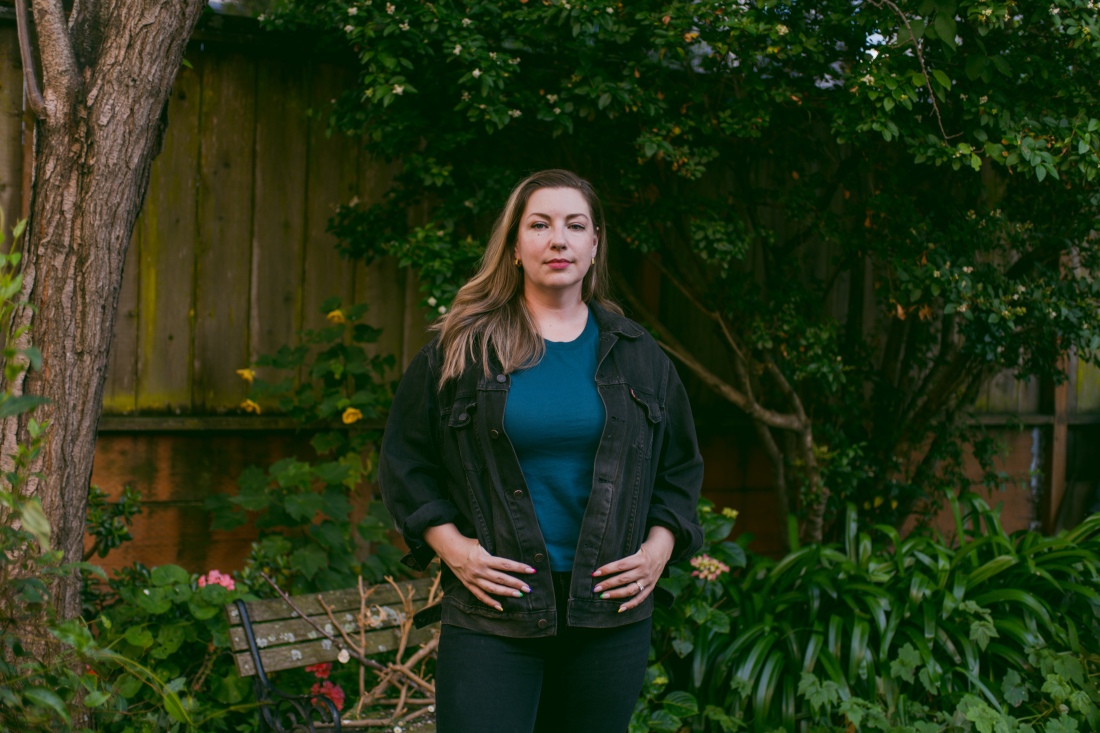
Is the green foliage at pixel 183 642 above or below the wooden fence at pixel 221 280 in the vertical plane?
below

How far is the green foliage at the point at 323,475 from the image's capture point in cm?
358

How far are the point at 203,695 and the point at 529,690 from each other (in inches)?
63.4

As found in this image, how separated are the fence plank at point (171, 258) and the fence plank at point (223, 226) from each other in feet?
0.12

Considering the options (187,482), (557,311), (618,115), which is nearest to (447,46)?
(618,115)

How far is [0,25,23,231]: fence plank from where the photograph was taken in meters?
3.60

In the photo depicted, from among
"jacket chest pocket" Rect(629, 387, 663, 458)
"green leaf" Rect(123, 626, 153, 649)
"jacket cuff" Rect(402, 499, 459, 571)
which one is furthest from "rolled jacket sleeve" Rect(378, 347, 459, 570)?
"green leaf" Rect(123, 626, 153, 649)

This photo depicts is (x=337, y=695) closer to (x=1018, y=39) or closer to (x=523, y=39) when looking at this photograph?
(x=523, y=39)

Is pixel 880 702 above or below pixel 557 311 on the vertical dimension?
below

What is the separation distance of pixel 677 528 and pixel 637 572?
7.5 inches

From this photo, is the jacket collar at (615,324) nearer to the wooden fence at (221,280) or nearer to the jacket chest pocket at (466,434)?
the jacket chest pocket at (466,434)

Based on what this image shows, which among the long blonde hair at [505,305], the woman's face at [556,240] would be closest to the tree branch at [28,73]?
the long blonde hair at [505,305]

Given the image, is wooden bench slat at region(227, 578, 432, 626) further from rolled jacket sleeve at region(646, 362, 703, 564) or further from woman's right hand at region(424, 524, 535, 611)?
rolled jacket sleeve at region(646, 362, 703, 564)

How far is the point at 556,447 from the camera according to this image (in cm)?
215

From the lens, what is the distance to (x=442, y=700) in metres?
2.12
